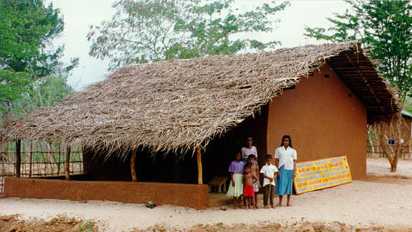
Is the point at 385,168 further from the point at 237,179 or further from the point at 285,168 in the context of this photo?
the point at 237,179

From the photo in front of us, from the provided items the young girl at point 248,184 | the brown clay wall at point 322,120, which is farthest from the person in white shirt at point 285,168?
the brown clay wall at point 322,120

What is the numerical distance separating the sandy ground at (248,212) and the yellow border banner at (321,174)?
313mm

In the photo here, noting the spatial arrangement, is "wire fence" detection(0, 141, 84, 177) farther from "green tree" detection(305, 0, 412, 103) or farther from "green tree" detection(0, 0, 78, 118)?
"green tree" detection(305, 0, 412, 103)

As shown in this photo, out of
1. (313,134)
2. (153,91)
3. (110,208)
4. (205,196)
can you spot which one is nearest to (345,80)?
(313,134)

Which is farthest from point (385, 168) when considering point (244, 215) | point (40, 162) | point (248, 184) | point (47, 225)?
point (47, 225)

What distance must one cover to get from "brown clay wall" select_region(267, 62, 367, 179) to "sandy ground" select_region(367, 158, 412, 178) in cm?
227

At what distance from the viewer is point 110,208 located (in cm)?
1138

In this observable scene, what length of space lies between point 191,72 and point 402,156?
13.0 m

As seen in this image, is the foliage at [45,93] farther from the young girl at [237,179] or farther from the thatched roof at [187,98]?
the young girl at [237,179]

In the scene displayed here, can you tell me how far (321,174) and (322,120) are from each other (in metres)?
1.40

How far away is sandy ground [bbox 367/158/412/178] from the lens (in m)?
17.9

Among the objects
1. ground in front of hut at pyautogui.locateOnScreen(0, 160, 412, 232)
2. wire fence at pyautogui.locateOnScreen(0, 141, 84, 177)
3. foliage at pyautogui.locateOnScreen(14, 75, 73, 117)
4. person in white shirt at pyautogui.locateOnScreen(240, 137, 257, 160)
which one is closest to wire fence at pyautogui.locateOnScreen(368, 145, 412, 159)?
ground in front of hut at pyautogui.locateOnScreen(0, 160, 412, 232)

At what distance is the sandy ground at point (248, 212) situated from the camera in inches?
392

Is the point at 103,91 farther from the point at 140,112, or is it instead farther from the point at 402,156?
the point at 402,156
